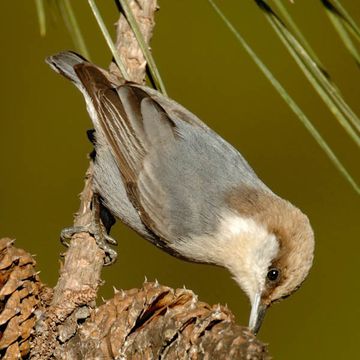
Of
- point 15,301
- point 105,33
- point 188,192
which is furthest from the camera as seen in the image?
point 188,192

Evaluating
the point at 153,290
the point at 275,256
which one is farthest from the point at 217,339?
the point at 275,256

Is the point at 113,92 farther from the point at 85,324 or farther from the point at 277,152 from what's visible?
the point at 85,324

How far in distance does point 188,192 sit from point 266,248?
0.38 meters

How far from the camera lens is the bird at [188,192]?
2959 millimetres

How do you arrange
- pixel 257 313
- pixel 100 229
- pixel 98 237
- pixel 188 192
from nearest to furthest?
1. pixel 98 237
2. pixel 100 229
3. pixel 257 313
4. pixel 188 192

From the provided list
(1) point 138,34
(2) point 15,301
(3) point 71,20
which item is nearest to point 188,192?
(1) point 138,34

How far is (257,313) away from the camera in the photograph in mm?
2973

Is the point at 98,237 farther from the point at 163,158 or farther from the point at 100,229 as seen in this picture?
the point at 163,158

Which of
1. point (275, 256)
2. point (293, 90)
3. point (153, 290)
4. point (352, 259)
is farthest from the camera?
point (293, 90)

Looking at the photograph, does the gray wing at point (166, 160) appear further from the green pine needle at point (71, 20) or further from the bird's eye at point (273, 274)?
the green pine needle at point (71, 20)

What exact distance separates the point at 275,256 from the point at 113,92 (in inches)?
37.6

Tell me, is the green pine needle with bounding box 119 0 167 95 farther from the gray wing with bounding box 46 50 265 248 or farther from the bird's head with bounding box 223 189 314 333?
the bird's head with bounding box 223 189 314 333

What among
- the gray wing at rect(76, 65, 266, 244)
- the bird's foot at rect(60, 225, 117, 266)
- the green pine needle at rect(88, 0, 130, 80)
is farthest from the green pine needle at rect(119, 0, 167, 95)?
the gray wing at rect(76, 65, 266, 244)

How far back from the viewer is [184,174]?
3.11 m
